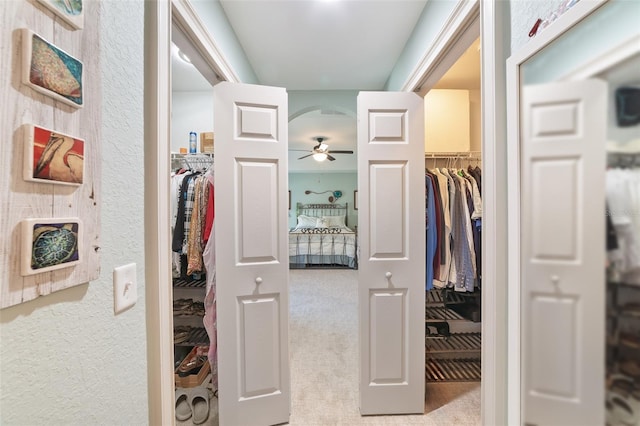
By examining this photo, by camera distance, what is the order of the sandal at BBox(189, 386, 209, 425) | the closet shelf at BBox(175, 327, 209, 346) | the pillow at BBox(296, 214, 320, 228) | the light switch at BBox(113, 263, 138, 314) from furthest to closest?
the pillow at BBox(296, 214, 320, 228), the closet shelf at BBox(175, 327, 209, 346), the sandal at BBox(189, 386, 209, 425), the light switch at BBox(113, 263, 138, 314)

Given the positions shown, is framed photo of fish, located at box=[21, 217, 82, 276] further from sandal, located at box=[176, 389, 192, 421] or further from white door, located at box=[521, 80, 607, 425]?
sandal, located at box=[176, 389, 192, 421]

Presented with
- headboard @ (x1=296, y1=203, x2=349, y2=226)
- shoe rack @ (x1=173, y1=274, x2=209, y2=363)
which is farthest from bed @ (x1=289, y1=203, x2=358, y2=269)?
shoe rack @ (x1=173, y1=274, x2=209, y2=363)

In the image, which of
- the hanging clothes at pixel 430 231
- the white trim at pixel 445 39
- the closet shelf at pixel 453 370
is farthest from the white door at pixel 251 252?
the closet shelf at pixel 453 370

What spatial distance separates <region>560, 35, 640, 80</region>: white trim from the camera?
478 mm

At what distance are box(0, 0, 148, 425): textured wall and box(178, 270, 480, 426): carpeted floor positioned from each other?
1354mm

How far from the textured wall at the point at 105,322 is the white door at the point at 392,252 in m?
1.29

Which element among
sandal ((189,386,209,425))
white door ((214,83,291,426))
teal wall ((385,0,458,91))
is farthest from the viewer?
sandal ((189,386,209,425))

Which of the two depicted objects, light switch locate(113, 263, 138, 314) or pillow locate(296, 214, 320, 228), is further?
pillow locate(296, 214, 320, 228)

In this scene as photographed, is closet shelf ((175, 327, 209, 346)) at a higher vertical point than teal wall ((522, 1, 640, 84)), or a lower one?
lower

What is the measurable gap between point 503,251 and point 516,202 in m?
0.18

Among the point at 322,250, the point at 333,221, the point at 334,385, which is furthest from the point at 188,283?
the point at 333,221

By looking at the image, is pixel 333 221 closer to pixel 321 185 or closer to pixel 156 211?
pixel 321 185

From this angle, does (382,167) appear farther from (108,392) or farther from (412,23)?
(108,392)

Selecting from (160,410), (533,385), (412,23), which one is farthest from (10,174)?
(412,23)
